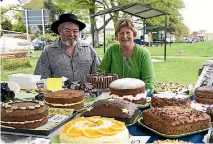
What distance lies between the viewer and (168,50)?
549 inches

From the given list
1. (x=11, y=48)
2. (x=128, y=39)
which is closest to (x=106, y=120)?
(x=128, y=39)

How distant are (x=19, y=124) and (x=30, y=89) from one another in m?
1.11

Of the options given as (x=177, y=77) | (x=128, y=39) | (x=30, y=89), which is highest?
(x=128, y=39)

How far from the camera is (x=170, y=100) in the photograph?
199 cm

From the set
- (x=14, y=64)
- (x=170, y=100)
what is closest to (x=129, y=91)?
(x=170, y=100)

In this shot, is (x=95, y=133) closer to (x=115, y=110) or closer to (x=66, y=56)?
(x=115, y=110)

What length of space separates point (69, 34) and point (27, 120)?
2.09 m

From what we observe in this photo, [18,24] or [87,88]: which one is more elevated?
[18,24]

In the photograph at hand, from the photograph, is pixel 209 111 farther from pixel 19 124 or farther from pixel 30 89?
pixel 30 89

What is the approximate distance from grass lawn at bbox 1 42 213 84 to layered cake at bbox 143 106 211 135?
4787mm

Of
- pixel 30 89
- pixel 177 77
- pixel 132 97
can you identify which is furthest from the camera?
pixel 177 77

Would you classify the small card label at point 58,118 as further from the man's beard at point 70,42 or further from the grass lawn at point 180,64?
the grass lawn at point 180,64

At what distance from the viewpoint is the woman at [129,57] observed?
3410 millimetres

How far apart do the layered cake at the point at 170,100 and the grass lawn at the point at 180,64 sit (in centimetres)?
449
